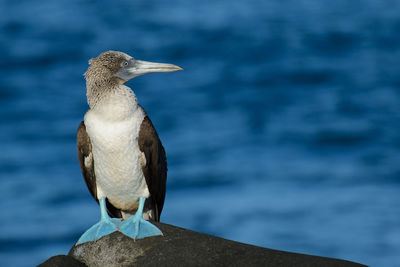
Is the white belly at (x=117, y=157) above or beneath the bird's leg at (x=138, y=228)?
above

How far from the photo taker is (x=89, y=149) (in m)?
7.10

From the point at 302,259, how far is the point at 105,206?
226 cm

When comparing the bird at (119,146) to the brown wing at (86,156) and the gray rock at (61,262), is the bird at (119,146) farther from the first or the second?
the gray rock at (61,262)

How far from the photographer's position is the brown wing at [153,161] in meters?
6.88

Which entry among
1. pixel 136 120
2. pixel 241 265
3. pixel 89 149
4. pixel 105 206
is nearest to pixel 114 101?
pixel 136 120

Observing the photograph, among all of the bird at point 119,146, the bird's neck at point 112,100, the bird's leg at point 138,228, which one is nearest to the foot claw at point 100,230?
the bird at point 119,146

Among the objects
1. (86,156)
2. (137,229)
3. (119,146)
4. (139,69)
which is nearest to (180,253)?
(137,229)

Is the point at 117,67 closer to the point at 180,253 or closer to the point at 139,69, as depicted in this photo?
Result: the point at 139,69

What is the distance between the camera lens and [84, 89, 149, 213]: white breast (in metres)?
6.61

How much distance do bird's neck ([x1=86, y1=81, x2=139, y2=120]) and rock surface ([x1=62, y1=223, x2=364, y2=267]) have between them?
1.24 metres

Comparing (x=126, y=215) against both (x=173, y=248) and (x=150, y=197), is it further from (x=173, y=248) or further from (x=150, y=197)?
(x=173, y=248)

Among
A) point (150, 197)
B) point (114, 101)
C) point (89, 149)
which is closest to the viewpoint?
point (114, 101)

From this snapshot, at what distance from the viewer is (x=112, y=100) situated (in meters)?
6.61

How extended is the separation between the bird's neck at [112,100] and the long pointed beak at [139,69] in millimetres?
133
